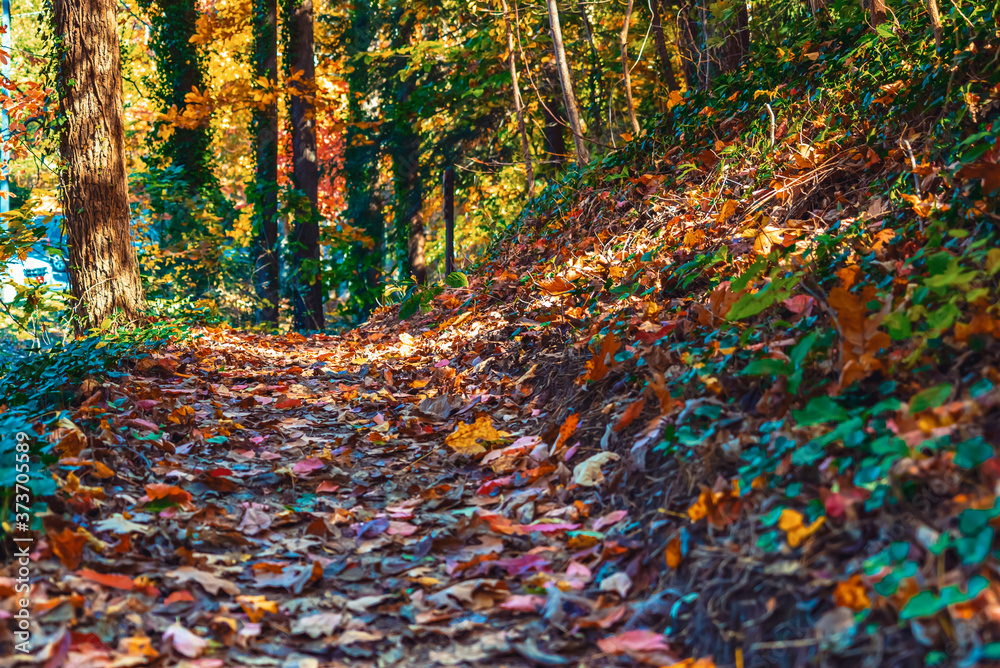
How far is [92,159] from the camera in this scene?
5.91 meters

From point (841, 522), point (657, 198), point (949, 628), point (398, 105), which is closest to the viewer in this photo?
point (949, 628)

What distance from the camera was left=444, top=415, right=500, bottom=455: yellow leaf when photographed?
11.1 feet

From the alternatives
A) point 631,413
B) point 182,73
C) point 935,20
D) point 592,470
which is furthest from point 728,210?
point 182,73

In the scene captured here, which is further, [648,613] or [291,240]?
[291,240]

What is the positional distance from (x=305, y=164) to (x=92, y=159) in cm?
611

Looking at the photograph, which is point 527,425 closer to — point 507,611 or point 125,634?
point 507,611

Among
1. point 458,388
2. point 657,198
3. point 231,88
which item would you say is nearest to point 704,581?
point 458,388

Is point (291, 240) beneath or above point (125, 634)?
above

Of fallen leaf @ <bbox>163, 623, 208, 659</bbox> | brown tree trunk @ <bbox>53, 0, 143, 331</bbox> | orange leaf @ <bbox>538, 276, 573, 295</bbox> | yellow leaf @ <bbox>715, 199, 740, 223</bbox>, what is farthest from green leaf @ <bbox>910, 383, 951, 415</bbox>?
brown tree trunk @ <bbox>53, 0, 143, 331</bbox>

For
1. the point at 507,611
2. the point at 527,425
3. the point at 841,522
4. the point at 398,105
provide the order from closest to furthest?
the point at 841,522
the point at 507,611
the point at 527,425
the point at 398,105

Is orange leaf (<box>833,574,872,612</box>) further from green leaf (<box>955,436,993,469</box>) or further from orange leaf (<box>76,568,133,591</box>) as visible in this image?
orange leaf (<box>76,568,133,591</box>)

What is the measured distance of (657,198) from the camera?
207 inches

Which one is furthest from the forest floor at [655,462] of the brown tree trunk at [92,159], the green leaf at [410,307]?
the green leaf at [410,307]

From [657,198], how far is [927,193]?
2.37m
